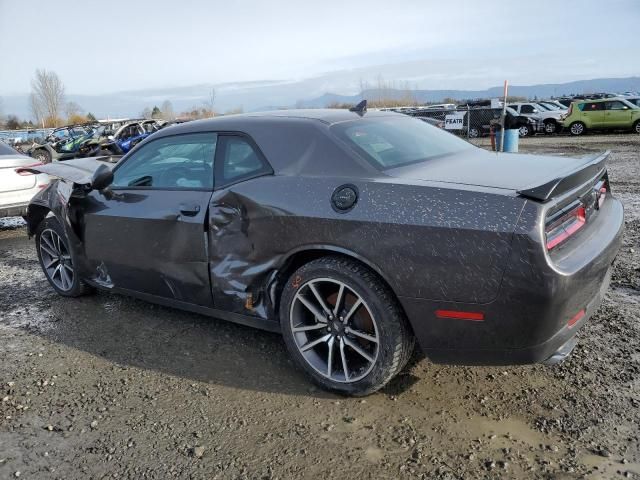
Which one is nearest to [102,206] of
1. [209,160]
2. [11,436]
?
[209,160]

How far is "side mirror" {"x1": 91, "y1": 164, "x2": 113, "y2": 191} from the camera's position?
3738 millimetres

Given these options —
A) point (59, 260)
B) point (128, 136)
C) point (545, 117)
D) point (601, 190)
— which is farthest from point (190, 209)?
point (545, 117)

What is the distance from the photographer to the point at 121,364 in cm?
340

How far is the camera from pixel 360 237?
8.50ft

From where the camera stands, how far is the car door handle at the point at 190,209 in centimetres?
327

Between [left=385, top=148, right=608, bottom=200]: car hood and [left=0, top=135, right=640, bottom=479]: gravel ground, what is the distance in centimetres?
117

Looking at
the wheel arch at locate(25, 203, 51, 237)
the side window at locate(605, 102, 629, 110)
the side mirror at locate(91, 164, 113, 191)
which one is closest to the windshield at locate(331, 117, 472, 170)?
the side mirror at locate(91, 164, 113, 191)

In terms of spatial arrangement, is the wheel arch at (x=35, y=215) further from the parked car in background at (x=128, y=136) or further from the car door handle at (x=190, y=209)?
the parked car in background at (x=128, y=136)

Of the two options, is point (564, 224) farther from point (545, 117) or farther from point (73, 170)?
point (545, 117)

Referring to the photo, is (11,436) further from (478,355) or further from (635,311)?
(635,311)

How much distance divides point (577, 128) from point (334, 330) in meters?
22.5

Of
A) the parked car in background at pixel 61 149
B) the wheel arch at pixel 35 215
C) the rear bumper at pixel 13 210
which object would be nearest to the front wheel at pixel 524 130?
the parked car in background at pixel 61 149

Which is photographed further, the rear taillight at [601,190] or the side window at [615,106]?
the side window at [615,106]

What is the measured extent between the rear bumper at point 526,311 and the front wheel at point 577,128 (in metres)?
21.8
